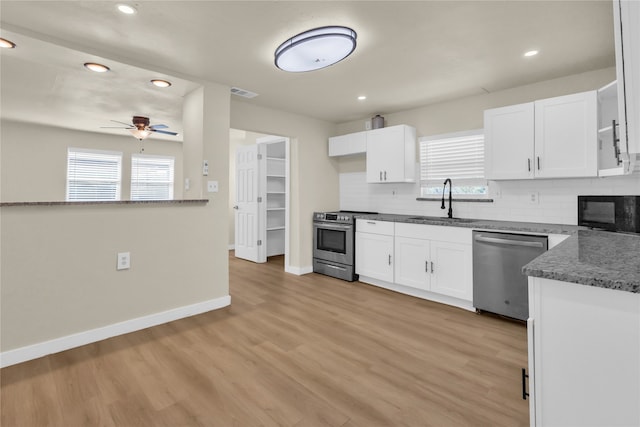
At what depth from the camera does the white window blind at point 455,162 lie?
3.82 metres

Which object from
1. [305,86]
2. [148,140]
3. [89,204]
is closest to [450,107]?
[305,86]

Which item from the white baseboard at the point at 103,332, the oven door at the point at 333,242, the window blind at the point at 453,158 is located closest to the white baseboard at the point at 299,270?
the oven door at the point at 333,242

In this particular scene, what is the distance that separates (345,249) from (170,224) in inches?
91.3

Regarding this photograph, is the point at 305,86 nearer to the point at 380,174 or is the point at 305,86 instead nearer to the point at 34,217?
the point at 380,174

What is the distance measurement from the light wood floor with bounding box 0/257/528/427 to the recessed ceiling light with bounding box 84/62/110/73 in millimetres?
2419

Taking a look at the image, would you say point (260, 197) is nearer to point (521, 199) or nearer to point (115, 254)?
point (115, 254)

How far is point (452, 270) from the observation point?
3.37 meters

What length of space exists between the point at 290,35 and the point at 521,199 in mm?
2922

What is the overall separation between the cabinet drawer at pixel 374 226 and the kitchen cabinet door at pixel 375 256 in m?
0.04

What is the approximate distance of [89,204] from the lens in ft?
8.41

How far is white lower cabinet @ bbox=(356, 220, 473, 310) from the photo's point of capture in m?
3.31

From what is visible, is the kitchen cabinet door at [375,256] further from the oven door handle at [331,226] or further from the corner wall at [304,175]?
the corner wall at [304,175]

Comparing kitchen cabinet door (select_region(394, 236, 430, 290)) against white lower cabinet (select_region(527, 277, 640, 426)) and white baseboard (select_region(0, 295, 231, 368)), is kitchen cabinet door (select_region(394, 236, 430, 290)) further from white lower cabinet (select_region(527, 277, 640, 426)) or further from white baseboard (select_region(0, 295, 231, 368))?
white lower cabinet (select_region(527, 277, 640, 426))

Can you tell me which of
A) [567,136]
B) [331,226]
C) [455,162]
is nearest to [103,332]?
[331,226]
